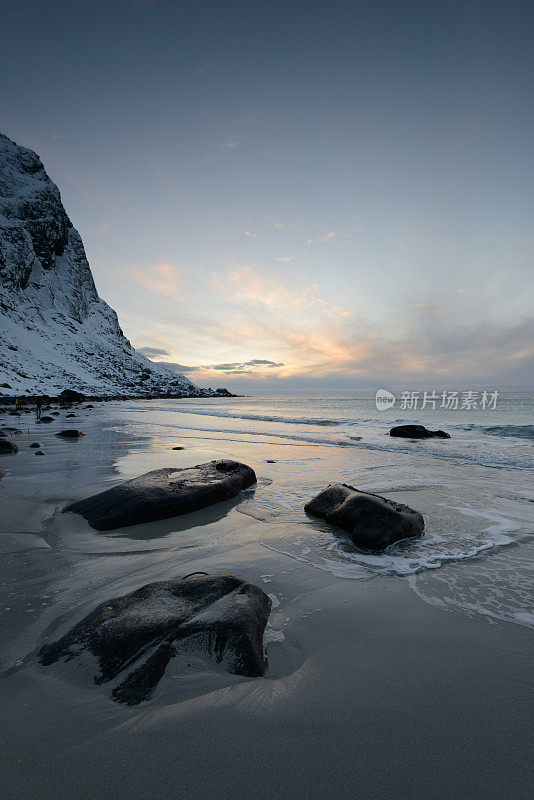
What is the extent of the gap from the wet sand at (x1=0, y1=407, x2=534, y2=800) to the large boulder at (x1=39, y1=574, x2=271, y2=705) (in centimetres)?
8

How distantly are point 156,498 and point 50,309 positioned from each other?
105448 mm

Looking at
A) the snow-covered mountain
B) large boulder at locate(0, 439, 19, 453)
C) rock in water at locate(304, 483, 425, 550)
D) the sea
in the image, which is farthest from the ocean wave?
the snow-covered mountain

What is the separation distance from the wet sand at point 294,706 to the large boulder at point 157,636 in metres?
0.08

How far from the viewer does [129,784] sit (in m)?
1.42

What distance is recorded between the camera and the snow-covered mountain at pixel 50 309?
2763 inches

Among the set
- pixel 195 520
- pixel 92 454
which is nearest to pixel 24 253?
pixel 92 454

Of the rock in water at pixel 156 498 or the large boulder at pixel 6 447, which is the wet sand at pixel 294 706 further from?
the large boulder at pixel 6 447

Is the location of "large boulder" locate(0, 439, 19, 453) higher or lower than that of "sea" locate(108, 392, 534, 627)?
lower

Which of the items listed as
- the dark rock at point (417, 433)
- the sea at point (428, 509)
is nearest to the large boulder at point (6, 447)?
the sea at point (428, 509)

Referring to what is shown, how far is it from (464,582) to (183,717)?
2.88 meters

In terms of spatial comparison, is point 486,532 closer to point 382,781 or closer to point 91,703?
point 382,781

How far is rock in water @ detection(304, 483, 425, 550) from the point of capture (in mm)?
4172

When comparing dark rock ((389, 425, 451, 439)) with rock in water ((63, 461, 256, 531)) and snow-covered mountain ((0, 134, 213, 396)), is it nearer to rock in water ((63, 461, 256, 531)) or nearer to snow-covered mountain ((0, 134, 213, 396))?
rock in water ((63, 461, 256, 531))

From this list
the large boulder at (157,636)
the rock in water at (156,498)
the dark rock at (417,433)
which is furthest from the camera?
the dark rock at (417,433)
